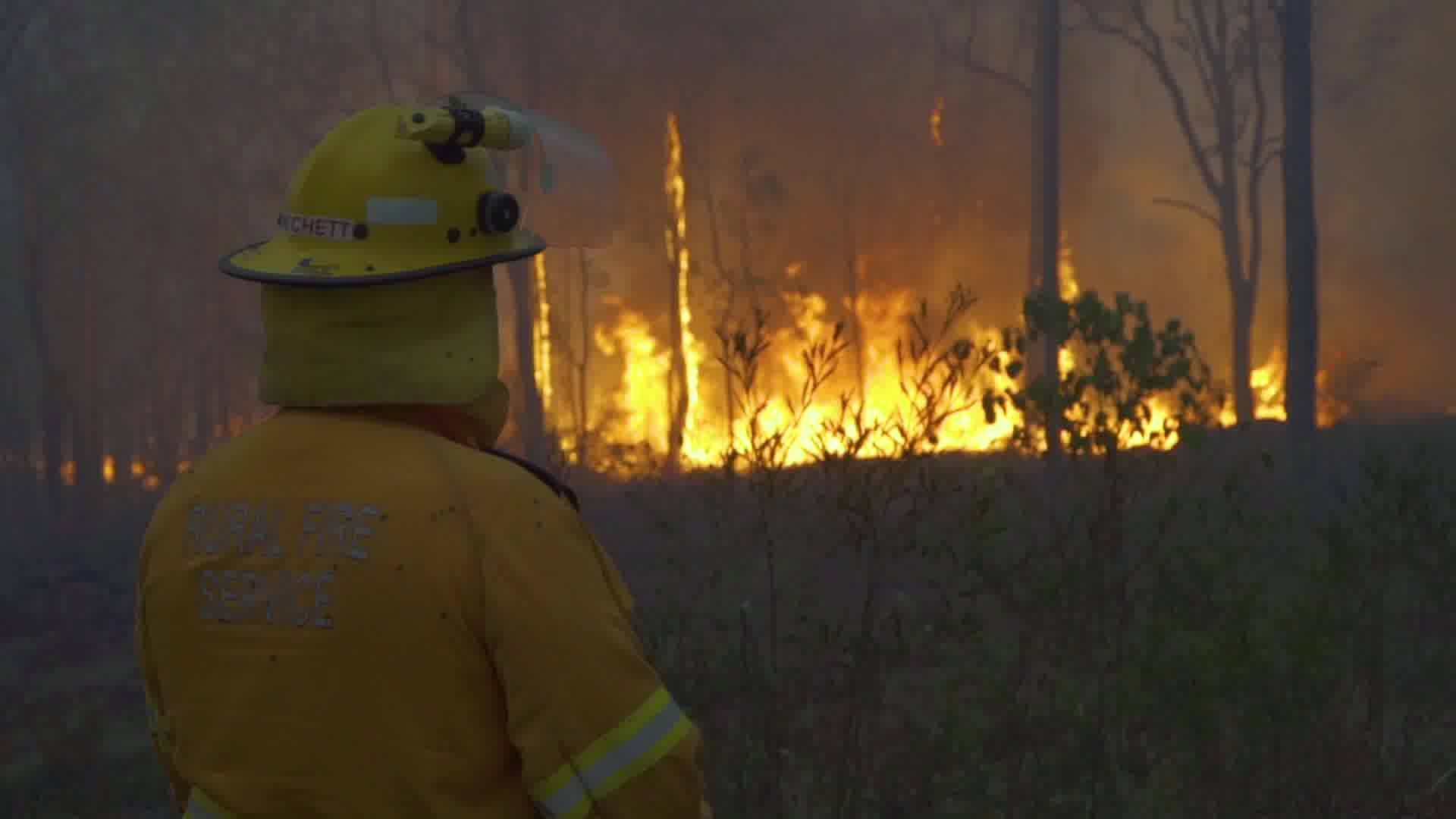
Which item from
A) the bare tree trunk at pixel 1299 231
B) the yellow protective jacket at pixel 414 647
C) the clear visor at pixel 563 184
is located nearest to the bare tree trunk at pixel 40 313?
the bare tree trunk at pixel 1299 231

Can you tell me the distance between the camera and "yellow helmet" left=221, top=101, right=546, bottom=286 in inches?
73.7

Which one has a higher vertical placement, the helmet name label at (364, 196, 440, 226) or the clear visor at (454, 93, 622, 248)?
the clear visor at (454, 93, 622, 248)

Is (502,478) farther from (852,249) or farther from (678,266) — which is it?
(852,249)

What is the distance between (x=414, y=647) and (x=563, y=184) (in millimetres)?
1222

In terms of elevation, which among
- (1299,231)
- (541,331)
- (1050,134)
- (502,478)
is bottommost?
(502,478)

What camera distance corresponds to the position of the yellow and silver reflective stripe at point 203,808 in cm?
189

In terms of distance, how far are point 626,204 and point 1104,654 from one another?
27567 millimetres

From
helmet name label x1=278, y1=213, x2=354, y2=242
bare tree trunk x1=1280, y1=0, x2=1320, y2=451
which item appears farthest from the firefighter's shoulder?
bare tree trunk x1=1280, y1=0, x2=1320, y2=451

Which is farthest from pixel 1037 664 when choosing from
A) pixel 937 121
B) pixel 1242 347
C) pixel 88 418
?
pixel 937 121

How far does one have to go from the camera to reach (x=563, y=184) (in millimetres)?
2727

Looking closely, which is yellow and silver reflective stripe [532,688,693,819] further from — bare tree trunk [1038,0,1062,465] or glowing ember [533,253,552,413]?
glowing ember [533,253,552,413]

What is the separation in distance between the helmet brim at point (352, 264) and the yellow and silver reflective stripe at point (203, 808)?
72 cm

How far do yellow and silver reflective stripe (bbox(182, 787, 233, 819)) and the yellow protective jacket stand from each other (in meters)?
0.01

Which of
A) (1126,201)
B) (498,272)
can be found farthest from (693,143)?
(1126,201)
